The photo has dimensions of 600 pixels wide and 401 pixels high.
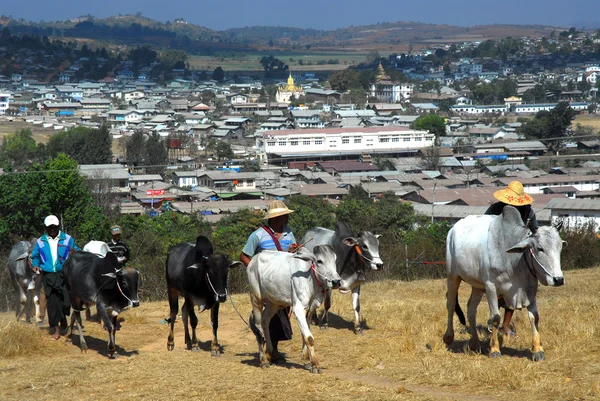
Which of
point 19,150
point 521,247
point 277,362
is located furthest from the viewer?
point 19,150

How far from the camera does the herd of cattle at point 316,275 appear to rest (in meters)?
8.62

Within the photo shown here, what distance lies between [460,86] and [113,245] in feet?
437

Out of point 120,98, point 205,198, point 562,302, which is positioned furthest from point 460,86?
point 562,302

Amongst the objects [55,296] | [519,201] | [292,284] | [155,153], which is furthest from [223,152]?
[292,284]

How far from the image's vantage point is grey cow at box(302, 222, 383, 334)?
10445 mm

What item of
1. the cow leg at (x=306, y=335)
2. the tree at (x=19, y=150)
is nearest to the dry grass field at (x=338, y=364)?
the cow leg at (x=306, y=335)

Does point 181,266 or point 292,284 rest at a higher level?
point 292,284

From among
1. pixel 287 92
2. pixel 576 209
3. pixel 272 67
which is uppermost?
pixel 576 209

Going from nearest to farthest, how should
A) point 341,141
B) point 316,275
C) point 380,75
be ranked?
point 316,275 < point 341,141 < point 380,75

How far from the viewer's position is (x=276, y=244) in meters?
9.41

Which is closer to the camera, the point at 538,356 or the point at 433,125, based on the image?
the point at 538,356

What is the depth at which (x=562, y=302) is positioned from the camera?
40.2 ft

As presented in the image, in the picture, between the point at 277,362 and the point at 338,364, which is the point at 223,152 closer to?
the point at 277,362

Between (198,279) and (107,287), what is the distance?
0.96 m
